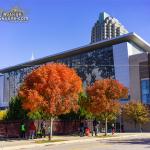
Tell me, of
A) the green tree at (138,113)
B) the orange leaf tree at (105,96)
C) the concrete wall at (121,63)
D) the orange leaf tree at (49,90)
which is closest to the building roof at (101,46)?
the concrete wall at (121,63)

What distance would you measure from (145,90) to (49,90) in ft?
192

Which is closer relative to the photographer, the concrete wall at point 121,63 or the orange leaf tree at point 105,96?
the orange leaf tree at point 105,96

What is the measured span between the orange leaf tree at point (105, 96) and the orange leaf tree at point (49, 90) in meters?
6.80

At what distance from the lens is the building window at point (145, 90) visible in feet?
303

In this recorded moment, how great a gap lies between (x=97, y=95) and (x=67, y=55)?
8327cm

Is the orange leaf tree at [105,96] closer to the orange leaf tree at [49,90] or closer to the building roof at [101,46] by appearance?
the orange leaf tree at [49,90]

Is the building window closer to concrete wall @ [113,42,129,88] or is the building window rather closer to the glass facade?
concrete wall @ [113,42,129,88]

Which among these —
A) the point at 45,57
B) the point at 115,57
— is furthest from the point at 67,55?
the point at 115,57

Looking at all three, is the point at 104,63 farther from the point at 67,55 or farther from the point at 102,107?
the point at 102,107

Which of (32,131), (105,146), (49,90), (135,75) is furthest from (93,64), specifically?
(105,146)

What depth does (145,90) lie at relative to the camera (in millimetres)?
92812

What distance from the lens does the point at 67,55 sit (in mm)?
128000

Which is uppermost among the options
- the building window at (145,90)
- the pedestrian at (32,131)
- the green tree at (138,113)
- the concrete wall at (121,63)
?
the concrete wall at (121,63)

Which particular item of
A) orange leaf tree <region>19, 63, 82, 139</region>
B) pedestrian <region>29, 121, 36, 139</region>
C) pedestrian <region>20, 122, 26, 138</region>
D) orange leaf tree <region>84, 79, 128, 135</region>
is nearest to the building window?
orange leaf tree <region>84, 79, 128, 135</region>
